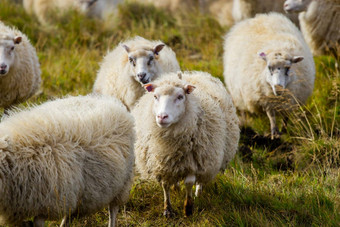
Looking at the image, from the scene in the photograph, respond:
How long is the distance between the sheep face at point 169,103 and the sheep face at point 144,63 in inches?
60.2

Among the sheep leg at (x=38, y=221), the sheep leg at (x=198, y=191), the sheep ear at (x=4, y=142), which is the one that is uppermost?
the sheep ear at (x=4, y=142)

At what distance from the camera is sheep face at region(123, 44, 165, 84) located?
242 inches

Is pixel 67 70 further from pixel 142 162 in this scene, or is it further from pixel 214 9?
pixel 214 9

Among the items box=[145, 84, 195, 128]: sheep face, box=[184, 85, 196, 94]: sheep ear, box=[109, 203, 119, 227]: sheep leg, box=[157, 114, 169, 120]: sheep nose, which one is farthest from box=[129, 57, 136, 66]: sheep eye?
box=[109, 203, 119, 227]: sheep leg

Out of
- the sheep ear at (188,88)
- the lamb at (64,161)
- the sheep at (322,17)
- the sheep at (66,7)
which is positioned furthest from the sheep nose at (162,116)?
the sheep at (66,7)

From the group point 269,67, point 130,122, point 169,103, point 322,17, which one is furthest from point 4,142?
point 322,17

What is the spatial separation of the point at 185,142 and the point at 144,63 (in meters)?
1.94

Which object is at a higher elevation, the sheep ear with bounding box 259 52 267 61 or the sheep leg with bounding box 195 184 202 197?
the sheep ear with bounding box 259 52 267 61

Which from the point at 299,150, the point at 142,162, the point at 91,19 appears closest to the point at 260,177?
the point at 299,150

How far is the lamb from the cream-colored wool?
0.41 meters

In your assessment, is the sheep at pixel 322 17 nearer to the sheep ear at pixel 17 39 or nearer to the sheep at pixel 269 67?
the sheep at pixel 269 67

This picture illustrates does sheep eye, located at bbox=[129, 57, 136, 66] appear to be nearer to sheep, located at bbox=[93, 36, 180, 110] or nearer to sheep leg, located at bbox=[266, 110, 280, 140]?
sheep, located at bbox=[93, 36, 180, 110]

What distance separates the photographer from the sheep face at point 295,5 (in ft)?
27.0

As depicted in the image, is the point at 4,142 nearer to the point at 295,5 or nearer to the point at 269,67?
the point at 269,67
